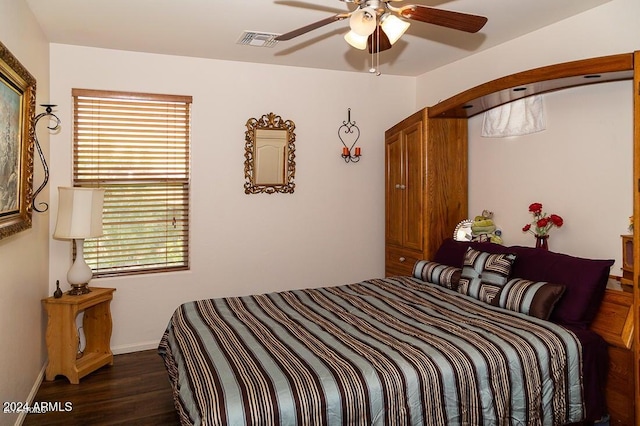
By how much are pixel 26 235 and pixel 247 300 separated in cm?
149

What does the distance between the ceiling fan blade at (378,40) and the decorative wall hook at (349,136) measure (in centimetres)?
203

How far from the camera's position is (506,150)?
12.8ft

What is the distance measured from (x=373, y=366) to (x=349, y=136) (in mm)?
3090

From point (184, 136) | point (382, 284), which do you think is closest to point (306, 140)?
point (184, 136)

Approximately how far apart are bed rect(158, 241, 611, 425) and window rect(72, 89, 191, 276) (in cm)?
130

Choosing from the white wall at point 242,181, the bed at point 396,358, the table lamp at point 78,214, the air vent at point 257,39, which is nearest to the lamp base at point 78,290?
the table lamp at point 78,214

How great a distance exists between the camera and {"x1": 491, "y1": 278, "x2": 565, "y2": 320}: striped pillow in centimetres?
271

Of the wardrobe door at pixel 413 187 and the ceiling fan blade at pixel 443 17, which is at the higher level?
the ceiling fan blade at pixel 443 17

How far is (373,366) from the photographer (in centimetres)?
207

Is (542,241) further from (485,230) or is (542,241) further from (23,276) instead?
(23,276)

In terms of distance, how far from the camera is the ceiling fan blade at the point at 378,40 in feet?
8.27

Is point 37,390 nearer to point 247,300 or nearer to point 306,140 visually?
point 247,300

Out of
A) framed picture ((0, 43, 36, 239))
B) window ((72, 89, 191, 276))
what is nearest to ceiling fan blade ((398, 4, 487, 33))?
framed picture ((0, 43, 36, 239))

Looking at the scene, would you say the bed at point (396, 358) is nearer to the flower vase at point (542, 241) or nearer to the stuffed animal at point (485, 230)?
the flower vase at point (542, 241)
